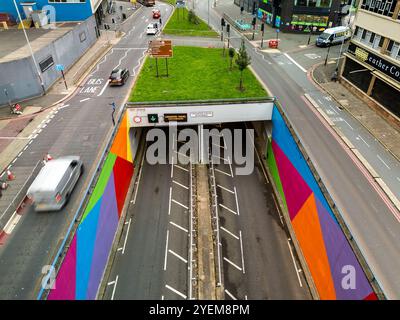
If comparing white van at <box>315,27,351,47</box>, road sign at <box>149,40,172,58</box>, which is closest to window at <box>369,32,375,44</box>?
white van at <box>315,27,351,47</box>

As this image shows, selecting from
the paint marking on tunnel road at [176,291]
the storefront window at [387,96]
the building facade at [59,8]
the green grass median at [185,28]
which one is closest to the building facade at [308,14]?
the green grass median at [185,28]

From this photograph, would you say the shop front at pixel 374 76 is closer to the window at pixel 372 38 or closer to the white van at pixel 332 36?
the window at pixel 372 38

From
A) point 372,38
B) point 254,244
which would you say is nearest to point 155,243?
point 254,244

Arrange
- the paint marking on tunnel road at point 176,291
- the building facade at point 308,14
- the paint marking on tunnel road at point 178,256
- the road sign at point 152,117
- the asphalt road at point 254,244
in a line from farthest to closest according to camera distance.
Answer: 1. the building facade at point 308,14
2. the road sign at point 152,117
3. the paint marking on tunnel road at point 178,256
4. the asphalt road at point 254,244
5. the paint marking on tunnel road at point 176,291

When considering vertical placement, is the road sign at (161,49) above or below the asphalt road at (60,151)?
above

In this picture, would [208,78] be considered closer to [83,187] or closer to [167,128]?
[167,128]

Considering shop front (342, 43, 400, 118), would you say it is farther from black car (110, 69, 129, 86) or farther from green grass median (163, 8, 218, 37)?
black car (110, 69, 129, 86)
